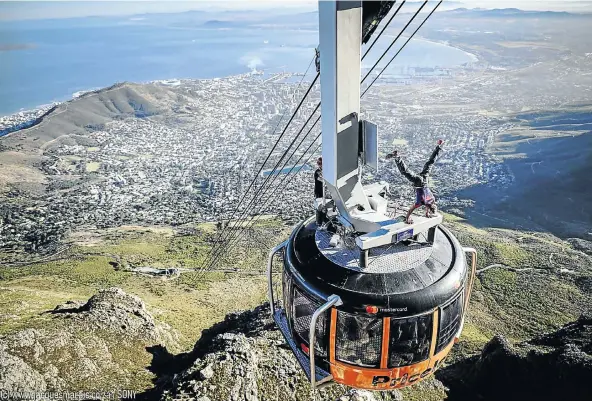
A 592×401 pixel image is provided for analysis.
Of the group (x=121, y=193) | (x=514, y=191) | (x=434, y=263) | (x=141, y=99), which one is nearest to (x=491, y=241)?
(x=514, y=191)

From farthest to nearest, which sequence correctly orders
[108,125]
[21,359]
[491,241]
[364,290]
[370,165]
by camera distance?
[108,125] < [491,241] < [21,359] < [370,165] < [364,290]

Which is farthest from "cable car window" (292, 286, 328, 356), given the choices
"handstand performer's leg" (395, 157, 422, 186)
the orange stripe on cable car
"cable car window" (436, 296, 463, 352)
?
"handstand performer's leg" (395, 157, 422, 186)

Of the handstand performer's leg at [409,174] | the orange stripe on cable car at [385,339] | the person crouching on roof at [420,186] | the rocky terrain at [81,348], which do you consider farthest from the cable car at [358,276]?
the rocky terrain at [81,348]

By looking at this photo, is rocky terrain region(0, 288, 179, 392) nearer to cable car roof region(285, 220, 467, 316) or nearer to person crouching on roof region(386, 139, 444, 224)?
cable car roof region(285, 220, 467, 316)

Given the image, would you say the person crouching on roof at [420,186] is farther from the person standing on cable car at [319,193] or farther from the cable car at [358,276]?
the person standing on cable car at [319,193]

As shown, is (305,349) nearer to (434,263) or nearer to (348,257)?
(348,257)

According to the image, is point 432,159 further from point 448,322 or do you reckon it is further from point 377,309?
point 448,322

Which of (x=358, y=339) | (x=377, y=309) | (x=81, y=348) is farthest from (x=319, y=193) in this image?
(x=81, y=348)
